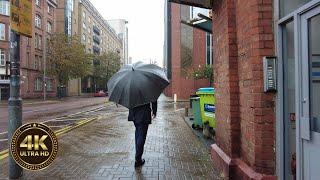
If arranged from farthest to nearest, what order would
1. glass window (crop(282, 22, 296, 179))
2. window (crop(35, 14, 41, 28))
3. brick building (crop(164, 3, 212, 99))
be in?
1. window (crop(35, 14, 41, 28))
2. brick building (crop(164, 3, 212, 99))
3. glass window (crop(282, 22, 296, 179))

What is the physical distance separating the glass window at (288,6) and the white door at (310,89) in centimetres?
51

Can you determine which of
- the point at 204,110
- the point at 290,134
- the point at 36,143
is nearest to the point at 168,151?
the point at 204,110

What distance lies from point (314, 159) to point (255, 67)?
1620 mm

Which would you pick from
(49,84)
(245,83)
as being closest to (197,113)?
(245,83)

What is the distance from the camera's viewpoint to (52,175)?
706 centimetres

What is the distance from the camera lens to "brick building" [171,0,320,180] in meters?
4.26

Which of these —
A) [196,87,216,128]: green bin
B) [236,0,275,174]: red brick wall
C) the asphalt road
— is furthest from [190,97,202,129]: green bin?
[236,0,275,174]: red brick wall

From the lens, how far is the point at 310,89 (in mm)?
4230

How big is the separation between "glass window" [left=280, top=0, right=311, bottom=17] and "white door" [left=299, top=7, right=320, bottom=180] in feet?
1.66

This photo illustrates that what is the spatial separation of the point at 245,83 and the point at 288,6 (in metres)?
1.35

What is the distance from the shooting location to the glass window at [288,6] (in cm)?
481

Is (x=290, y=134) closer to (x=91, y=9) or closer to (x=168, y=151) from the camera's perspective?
(x=168, y=151)

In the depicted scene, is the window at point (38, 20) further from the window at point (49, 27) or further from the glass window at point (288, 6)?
the glass window at point (288, 6)

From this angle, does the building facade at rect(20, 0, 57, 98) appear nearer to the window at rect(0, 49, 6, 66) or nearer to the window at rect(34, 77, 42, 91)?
the window at rect(34, 77, 42, 91)
